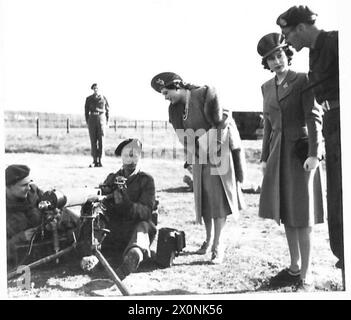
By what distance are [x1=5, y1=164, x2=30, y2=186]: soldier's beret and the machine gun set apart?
253 millimetres

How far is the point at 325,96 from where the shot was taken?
4.47 m

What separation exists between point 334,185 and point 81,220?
6.84 feet

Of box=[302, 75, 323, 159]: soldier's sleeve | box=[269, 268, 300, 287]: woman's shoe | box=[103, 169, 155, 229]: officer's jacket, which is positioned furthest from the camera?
box=[103, 169, 155, 229]: officer's jacket

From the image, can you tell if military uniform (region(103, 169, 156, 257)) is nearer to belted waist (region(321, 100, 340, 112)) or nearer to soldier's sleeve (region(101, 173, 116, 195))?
soldier's sleeve (region(101, 173, 116, 195))

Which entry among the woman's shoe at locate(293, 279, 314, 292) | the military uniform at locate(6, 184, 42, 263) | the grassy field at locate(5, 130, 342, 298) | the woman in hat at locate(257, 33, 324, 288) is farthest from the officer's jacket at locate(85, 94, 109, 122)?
the woman's shoe at locate(293, 279, 314, 292)

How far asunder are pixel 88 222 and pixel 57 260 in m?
0.40

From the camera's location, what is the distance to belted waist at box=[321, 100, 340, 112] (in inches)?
177

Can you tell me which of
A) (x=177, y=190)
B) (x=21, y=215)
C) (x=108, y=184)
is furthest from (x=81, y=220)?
(x=177, y=190)

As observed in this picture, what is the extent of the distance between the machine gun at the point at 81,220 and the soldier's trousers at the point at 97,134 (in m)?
0.33

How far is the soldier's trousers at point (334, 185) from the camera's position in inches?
179

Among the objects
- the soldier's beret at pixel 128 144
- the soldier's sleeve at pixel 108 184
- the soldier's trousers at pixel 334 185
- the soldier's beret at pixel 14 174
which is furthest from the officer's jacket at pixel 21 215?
the soldier's trousers at pixel 334 185

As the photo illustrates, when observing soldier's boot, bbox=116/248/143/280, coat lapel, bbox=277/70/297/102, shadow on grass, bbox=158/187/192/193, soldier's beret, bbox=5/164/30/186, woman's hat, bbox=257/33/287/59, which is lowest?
soldier's boot, bbox=116/248/143/280
